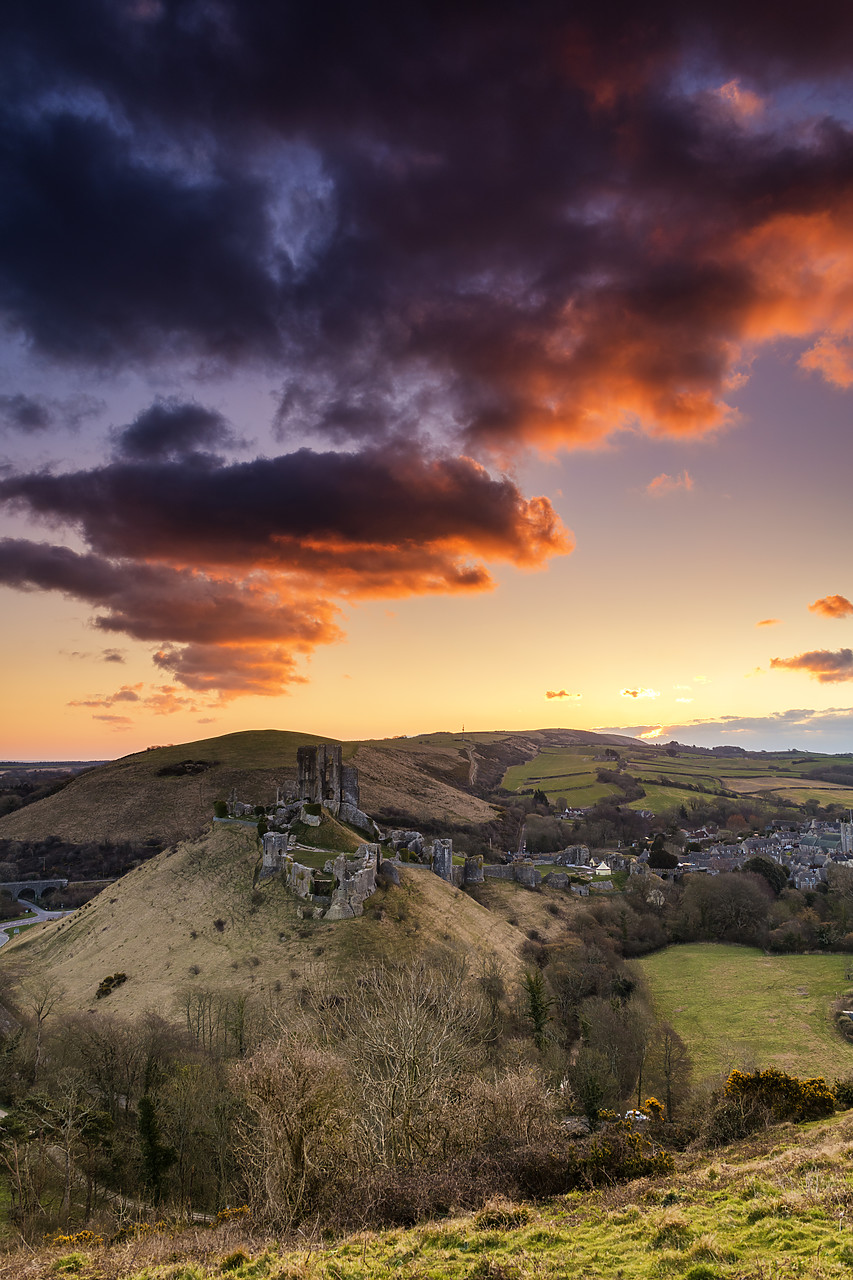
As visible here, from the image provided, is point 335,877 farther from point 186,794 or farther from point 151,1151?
point 186,794

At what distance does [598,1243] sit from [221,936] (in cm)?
4101

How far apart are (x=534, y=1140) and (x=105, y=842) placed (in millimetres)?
129288

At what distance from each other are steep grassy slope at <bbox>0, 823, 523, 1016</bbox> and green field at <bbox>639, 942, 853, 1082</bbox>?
15115mm

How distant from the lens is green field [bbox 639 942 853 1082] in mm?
42344

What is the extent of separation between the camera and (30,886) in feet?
371

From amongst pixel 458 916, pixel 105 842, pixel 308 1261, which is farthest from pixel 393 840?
pixel 105 842

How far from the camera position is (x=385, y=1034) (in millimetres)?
26688

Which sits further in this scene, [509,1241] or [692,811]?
[692,811]

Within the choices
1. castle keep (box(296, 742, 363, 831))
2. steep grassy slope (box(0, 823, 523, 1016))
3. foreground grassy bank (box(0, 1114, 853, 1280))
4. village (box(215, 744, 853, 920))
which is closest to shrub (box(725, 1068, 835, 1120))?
foreground grassy bank (box(0, 1114, 853, 1280))

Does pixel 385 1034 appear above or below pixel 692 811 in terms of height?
above

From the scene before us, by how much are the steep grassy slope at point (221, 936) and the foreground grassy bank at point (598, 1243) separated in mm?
25567

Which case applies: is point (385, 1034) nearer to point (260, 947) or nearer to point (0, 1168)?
point (0, 1168)

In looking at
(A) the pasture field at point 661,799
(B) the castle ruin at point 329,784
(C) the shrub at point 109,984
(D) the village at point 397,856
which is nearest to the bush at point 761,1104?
(D) the village at point 397,856

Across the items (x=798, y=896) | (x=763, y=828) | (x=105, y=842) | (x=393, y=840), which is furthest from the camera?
(x=763, y=828)
